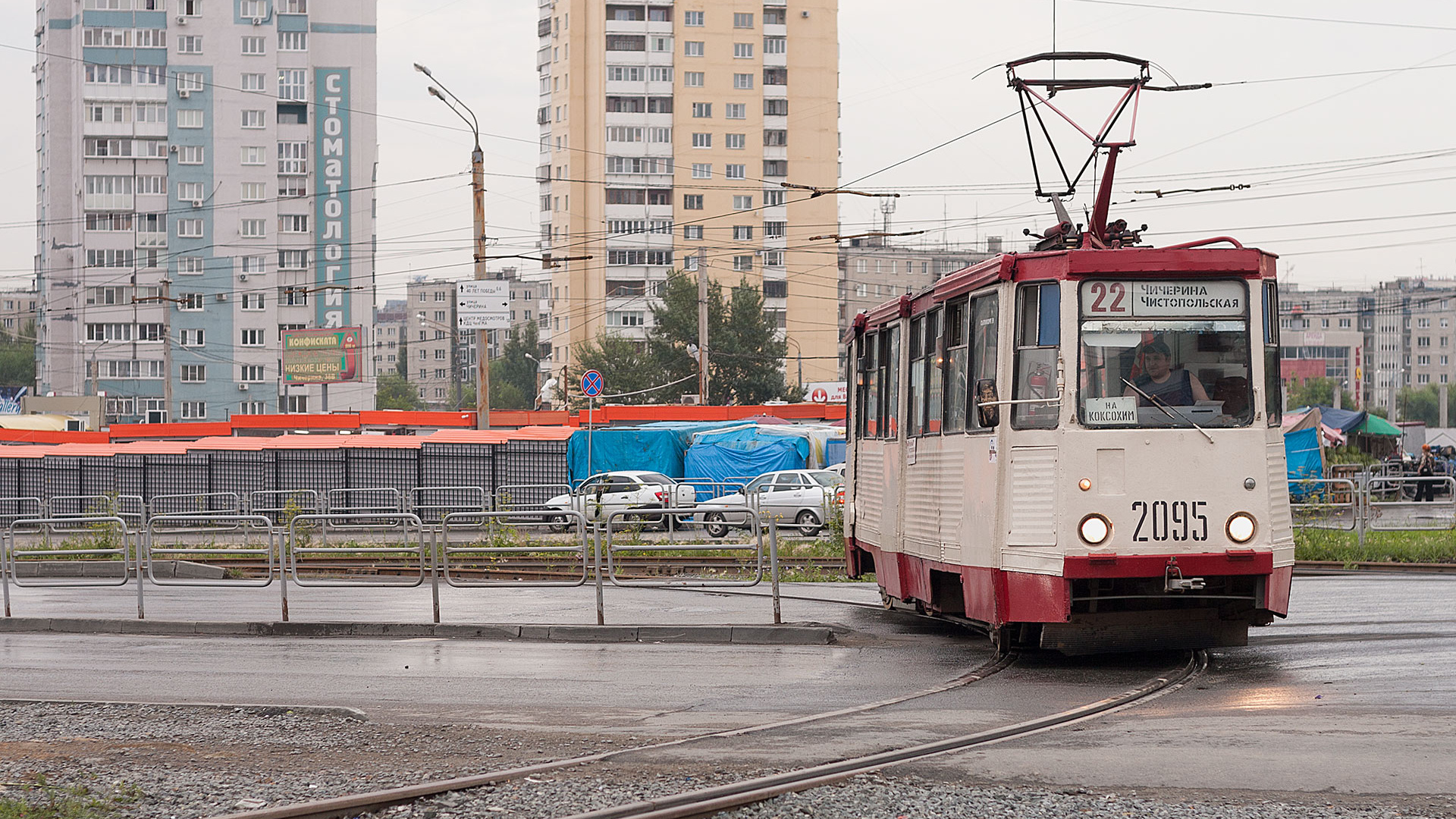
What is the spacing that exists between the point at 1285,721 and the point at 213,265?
10878 cm

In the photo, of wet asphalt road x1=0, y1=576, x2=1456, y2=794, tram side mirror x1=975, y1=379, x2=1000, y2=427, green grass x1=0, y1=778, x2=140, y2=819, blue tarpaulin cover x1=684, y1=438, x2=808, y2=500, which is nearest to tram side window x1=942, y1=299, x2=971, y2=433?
tram side mirror x1=975, y1=379, x2=1000, y2=427

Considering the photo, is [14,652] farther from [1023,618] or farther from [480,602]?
[1023,618]

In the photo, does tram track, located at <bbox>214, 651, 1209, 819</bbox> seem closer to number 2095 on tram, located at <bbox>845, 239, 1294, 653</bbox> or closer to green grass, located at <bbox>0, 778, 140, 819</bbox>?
green grass, located at <bbox>0, 778, 140, 819</bbox>

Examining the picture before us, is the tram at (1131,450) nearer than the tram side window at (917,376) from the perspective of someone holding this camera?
Yes

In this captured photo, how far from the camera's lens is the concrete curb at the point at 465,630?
45.8 feet

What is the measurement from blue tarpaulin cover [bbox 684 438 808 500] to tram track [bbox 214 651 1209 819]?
28449mm

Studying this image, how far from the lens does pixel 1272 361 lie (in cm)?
1110

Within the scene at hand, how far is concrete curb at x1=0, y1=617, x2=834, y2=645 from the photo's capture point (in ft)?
45.8

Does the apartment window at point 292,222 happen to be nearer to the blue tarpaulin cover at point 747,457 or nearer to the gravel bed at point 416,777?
the blue tarpaulin cover at point 747,457

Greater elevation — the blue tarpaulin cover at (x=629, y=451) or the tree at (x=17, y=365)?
the tree at (x=17, y=365)

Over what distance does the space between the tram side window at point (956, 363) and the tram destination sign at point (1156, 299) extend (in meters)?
1.24

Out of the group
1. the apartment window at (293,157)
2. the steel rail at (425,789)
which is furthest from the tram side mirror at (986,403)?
the apartment window at (293,157)

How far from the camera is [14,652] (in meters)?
14.9

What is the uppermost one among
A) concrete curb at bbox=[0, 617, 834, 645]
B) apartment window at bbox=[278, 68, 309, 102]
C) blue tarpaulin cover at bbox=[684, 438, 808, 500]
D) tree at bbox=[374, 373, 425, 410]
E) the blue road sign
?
apartment window at bbox=[278, 68, 309, 102]
